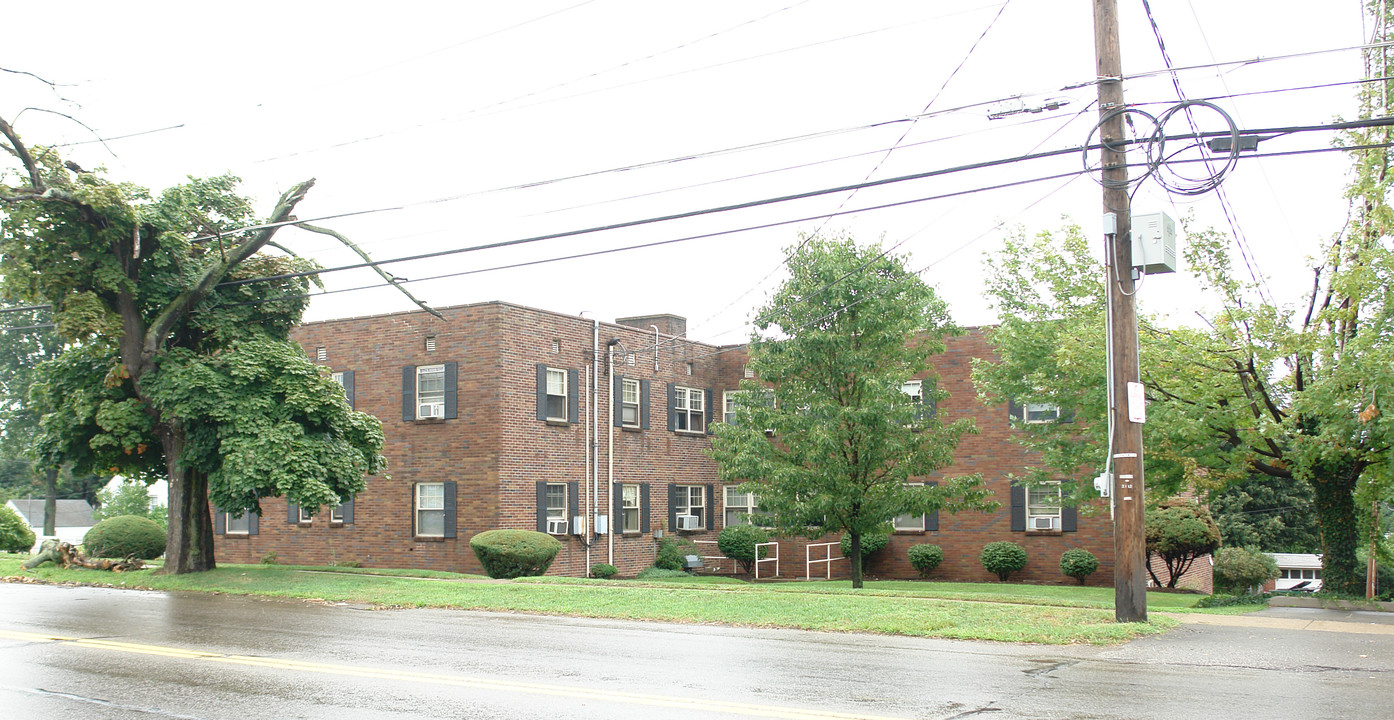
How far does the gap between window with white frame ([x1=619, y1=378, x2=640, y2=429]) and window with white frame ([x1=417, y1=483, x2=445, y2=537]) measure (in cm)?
543

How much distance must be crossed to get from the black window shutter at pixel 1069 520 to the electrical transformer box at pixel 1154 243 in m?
16.2

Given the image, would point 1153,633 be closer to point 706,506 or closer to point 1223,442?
point 1223,442

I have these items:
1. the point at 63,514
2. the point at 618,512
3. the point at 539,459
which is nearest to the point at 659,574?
the point at 618,512

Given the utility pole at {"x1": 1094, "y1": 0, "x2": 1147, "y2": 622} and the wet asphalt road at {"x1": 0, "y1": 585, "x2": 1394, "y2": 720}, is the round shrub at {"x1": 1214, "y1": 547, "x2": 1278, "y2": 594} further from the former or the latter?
the utility pole at {"x1": 1094, "y1": 0, "x2": 1147, "y2": 622}

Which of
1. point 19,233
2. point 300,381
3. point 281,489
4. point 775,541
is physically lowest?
point 775,541

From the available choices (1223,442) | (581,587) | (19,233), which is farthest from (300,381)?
(1223,442)

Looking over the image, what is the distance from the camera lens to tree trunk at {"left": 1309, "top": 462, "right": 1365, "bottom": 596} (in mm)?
17969

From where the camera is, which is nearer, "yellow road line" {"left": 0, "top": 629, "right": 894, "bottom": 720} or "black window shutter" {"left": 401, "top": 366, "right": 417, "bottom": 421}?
"yellow road line" {"left": 0, "top": 629, "right": 894, "bottom": 720}

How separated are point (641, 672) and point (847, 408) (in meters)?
11.7

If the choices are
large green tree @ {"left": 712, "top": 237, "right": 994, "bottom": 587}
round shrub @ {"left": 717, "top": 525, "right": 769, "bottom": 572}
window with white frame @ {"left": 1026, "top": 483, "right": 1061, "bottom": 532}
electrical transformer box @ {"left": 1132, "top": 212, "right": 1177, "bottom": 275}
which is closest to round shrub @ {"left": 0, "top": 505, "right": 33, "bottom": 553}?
round shrub @ {"left": 717, "top": 525, "right": 769, "bottom": 572}

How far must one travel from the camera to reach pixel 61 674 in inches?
381

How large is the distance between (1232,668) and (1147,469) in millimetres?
9799

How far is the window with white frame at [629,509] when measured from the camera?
2896 cm

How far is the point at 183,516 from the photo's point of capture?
21.4m
